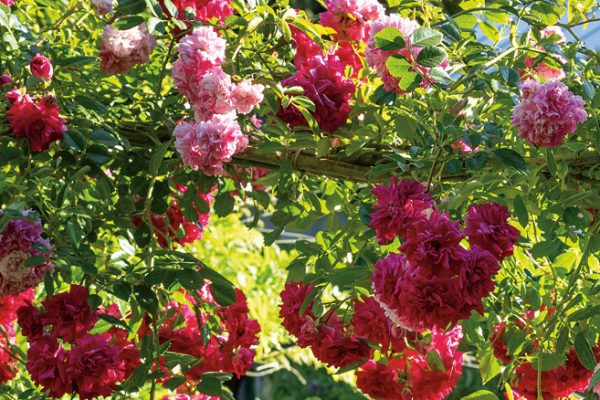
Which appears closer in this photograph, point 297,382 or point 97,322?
point 97,322

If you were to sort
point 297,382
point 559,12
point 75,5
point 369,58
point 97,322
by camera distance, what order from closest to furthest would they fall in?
point 369,58, point 559,12, point 97,322, point 75,5, point 297,382

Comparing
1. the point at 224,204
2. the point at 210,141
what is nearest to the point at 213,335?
the point at 224,204

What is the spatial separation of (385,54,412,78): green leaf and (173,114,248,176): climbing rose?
0.76 ft

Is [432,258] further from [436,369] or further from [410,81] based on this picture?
[436,369]

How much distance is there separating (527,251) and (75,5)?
901 mm

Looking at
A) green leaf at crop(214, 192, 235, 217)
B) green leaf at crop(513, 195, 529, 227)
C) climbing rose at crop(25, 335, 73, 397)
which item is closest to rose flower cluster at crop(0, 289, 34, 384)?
climbing rose at crop(25, 335, 73, 397)

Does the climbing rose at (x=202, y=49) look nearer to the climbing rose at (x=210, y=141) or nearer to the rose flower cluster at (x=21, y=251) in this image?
the climbing rose at (x=210, y=141)

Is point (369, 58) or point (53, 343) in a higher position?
point (369, 58)

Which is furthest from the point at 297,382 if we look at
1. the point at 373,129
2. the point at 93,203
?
the point at 373,129

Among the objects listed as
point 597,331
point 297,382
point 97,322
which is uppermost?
point 597,331

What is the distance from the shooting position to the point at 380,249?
1468 millimetres

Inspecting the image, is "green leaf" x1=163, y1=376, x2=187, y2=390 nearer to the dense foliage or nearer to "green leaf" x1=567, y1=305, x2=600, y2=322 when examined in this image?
the dense foliage

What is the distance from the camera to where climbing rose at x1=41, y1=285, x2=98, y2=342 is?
1.48 meters

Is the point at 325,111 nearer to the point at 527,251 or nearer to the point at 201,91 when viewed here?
the point at 201,91
